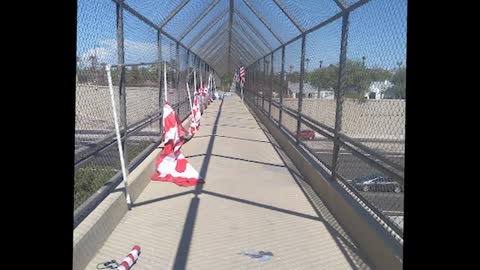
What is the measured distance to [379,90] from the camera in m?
3.89

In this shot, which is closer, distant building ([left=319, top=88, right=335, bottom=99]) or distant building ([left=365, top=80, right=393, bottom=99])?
distant building ([left=365, top=80, right=393, bottom=99])

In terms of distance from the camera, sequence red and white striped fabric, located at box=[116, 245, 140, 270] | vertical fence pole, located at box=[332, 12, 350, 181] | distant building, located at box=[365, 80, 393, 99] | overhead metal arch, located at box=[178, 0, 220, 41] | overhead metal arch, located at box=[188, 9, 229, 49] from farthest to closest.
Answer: overhead metal arch, located at box=[188, 9, 229, 49] < overhead metal arch, located at box=[178, 0, 220, 41] < vertical fence pole, located at box=[332, 12, 350, 181] < distant building, located at box=[365, 80, 393, 99] < red and white striped fabric, located at box=[116, 245, 140, 270]

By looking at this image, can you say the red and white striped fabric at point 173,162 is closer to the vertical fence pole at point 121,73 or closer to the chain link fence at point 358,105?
the vertical fence pole at point 121,73

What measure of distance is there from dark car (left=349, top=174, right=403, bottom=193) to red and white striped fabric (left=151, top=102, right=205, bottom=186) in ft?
8.14

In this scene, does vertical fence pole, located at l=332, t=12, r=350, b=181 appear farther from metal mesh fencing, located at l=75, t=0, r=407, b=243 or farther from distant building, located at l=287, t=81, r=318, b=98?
distant building, located at l=287, t=81, r=318, b=98

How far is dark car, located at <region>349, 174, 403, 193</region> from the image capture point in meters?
3.73

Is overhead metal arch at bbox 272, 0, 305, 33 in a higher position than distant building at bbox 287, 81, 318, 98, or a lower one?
higher

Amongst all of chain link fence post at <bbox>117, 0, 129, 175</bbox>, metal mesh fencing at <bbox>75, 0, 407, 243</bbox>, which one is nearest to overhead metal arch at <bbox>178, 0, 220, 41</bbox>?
metal mesh fencing at <bbox>75, 0, 407, 243</bbox>

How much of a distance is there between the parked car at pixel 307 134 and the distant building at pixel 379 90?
129 inches

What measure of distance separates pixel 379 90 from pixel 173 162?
3.62 metres

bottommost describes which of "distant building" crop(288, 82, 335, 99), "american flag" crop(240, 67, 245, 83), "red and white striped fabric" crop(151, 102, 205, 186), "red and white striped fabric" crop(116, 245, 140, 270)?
"red and white striped fabric" crop(116, 245, 140, 270)

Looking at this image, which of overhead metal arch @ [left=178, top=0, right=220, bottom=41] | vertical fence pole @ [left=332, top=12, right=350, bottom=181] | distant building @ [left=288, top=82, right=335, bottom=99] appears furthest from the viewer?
overhead metal arch @ [left=178, top=0, right=220, bottom=41]
